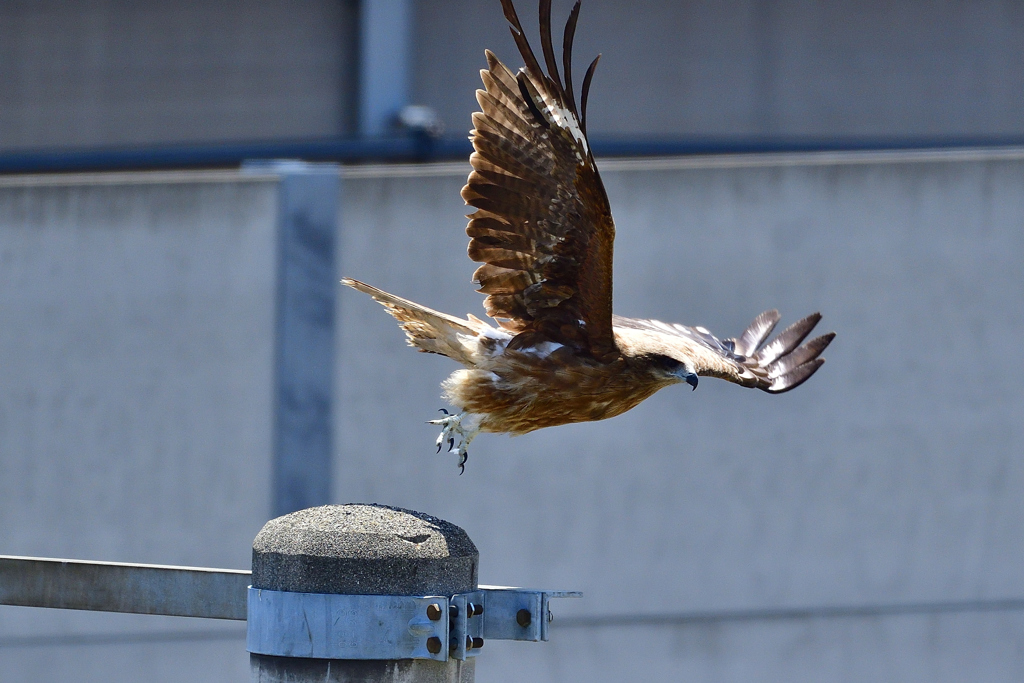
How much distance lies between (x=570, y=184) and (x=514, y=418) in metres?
1.04

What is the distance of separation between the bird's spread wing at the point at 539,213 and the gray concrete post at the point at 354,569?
1.68 m

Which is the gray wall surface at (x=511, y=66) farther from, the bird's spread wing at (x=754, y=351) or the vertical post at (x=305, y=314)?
the bird's spread wing at (x=754, y=351)

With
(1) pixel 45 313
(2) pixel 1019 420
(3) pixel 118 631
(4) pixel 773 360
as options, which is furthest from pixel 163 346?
(2) pixel 1019 420

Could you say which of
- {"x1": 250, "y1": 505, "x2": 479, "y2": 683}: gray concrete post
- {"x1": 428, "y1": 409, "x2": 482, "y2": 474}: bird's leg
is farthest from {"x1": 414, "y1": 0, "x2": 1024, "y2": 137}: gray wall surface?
{"x1": 250, "y1": 505, "x2": 479, "y2": 683}: gray concrete post

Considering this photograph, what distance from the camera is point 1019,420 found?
8719 mm

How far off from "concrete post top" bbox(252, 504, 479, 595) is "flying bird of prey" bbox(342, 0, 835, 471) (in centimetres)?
165

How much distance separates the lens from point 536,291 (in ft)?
15.8

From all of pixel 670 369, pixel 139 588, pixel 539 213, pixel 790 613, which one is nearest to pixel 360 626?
pixel 139 588

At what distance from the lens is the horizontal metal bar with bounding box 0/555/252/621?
3.23 metres

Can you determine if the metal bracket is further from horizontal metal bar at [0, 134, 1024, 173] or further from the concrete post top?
horizontal metal bar at [0, 134, 1024, 173]

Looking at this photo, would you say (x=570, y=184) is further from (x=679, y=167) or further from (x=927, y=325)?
(x=927, y=325)

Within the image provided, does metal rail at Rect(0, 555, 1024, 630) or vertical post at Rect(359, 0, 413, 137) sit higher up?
vertical post at Rect(359, 0, 413, 137)

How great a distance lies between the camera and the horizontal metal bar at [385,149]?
11.0 metres

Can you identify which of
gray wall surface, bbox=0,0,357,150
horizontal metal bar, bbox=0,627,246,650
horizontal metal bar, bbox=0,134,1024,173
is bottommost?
horizontal metal bar, bbox=0,627,246,650
